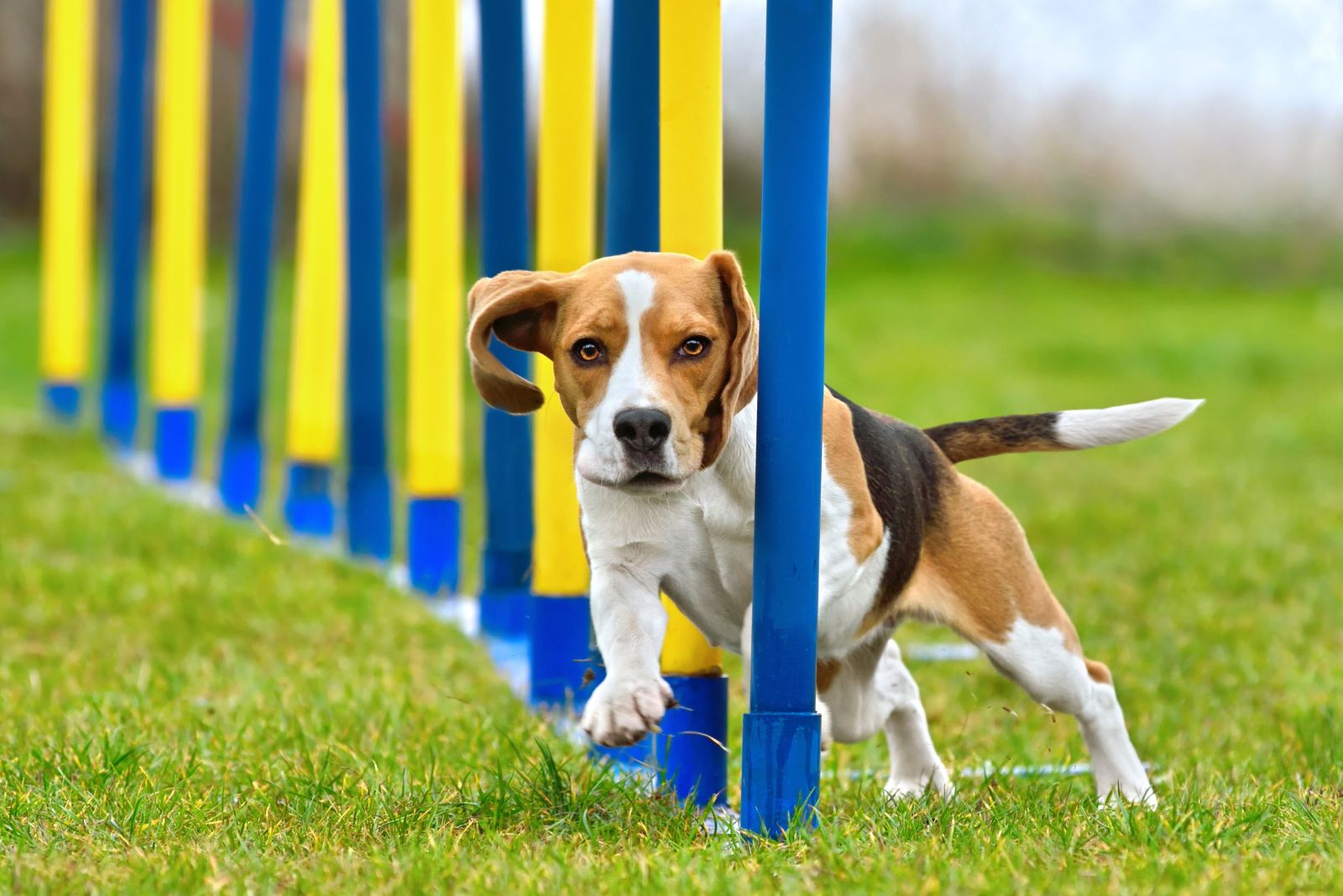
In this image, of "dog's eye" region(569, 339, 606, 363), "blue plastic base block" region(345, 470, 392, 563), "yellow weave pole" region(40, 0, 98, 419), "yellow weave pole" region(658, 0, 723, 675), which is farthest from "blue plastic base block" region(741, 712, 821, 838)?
"yellow weave pole" region(40, 0, 98, 419)

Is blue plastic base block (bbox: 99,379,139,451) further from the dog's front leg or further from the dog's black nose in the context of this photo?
the dog's black nose

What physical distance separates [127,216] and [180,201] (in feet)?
5.48

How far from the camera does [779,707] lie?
2957 mm

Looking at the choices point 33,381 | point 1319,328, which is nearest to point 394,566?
point 33,381

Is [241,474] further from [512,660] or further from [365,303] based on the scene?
[512,660]

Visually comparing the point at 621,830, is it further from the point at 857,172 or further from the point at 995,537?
the point at 857,172

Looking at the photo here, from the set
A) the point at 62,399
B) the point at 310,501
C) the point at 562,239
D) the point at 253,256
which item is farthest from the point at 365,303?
the point at 62,399

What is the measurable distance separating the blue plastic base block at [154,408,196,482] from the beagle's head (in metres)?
6.42

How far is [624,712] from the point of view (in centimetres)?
282


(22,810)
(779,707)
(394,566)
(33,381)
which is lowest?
(33,381)

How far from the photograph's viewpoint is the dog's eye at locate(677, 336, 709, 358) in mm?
2809

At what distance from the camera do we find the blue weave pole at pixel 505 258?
464 cm

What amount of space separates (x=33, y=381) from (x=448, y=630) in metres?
11.2

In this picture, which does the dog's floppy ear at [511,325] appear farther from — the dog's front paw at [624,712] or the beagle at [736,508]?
the dog's front paw at [624,712]
